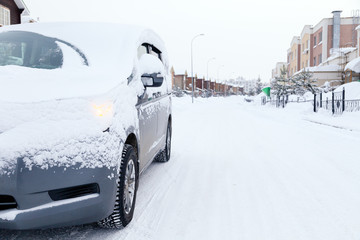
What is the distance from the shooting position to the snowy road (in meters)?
2.93

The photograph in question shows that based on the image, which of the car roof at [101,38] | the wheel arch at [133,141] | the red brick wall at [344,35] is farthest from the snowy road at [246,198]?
the red brick wall at [344,35]

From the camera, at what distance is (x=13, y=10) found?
26828mm

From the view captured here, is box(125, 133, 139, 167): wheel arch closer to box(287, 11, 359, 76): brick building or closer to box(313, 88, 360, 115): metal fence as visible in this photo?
box(313, 88, 360, 115): metal fence

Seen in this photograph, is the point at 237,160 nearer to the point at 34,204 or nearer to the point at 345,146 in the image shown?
the point at 345,146

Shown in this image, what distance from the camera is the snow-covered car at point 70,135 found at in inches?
86.9

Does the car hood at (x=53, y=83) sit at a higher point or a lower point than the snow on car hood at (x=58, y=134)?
higher

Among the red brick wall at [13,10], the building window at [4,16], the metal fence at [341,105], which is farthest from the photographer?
the red brick wall at [13,10]

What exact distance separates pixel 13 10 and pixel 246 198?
2902 cm

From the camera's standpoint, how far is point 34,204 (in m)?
2.24

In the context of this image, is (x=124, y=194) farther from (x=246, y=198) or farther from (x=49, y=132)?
(x=246, y=198)

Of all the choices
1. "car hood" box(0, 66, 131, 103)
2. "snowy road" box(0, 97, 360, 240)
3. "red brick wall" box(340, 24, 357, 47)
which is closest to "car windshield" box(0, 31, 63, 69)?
"car hood" box(0, 66, 131, 103)

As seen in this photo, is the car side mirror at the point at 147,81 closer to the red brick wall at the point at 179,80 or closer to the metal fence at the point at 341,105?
the metal fence at the point at 341,105

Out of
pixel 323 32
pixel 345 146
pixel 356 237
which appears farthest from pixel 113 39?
pixel 323 32

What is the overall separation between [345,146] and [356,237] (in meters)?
5.32
